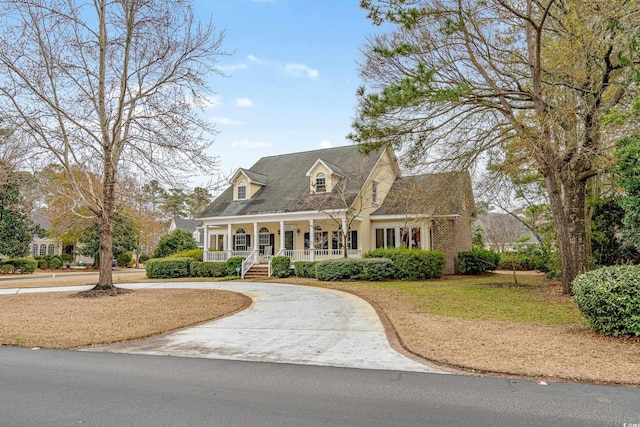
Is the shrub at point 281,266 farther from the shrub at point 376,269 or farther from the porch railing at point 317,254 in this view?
the shrub at point 376,269

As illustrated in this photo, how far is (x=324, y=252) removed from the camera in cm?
2277

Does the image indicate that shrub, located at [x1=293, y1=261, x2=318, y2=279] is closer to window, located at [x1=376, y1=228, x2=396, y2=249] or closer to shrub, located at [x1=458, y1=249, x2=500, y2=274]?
window, located at [x1=376, y1=228, x2=396, y2=249]

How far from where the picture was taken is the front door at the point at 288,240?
25203 mm

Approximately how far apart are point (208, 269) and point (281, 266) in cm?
501

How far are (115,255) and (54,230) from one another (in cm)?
575

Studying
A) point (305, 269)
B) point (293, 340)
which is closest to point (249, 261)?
point (305, 269)

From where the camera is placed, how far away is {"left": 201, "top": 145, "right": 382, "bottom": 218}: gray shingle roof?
922 inches

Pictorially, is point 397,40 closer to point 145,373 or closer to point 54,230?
point 145,373

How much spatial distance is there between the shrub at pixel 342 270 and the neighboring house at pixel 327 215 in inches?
95.4

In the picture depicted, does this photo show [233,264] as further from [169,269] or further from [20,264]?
[20,264]

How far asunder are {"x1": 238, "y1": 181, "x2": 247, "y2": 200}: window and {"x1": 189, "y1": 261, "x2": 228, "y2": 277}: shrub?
4.97 m

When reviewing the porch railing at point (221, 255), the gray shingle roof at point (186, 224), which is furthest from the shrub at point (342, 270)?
the gray shingle roof at point (186, 224)

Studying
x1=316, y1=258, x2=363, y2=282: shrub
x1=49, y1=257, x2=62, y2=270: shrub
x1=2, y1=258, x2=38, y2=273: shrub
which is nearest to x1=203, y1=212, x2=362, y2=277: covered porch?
x1=316, y1=258, x2=363, y2=282: shrub

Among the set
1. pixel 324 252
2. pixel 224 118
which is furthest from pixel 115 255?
pixel 224 118
